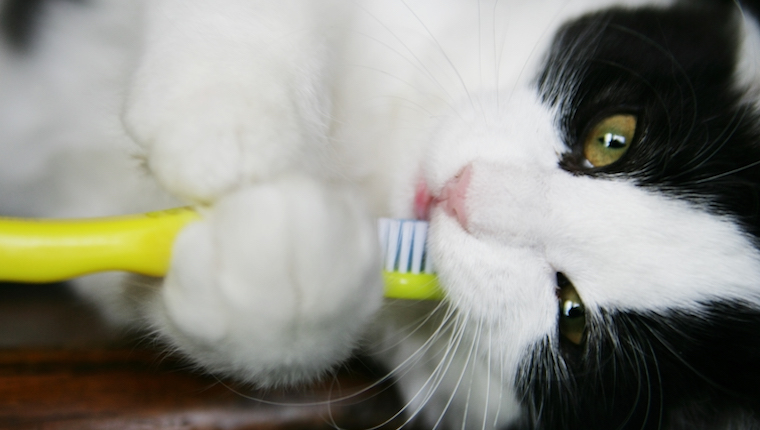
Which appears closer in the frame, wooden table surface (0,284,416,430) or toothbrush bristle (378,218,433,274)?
wooden table surface (0,284,416,430)

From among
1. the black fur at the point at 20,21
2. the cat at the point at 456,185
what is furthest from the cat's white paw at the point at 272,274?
the black fur at the point at 20,21

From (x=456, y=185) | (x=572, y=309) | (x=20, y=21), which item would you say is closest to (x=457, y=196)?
(x=456, y=185)

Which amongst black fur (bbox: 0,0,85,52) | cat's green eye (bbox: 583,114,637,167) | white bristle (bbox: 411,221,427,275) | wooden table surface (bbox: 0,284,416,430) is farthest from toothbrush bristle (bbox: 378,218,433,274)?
black fur (bbox: 0,0,85,52)

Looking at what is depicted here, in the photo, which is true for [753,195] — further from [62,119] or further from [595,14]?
[62,119]

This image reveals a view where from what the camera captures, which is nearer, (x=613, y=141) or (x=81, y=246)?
(x=81, y=246)

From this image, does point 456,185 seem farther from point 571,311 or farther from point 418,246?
point 571,311

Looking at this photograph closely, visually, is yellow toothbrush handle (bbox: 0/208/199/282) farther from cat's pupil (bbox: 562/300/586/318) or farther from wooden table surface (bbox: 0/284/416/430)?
cat's pupil (bbox: 562/300/586/318)

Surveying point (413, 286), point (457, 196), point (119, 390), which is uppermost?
point (457, 196)
